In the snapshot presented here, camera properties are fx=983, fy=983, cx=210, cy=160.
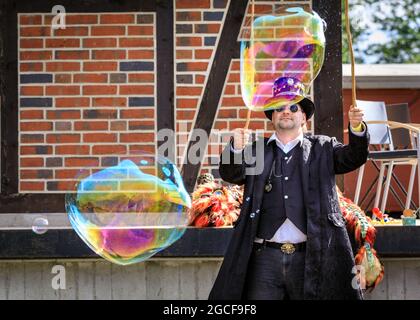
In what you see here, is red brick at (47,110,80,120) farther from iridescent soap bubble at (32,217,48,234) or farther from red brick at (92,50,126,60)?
iridescent soap bubble at (32,217,48,234)

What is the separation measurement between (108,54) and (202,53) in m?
0.71

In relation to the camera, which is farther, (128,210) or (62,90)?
(62,90)

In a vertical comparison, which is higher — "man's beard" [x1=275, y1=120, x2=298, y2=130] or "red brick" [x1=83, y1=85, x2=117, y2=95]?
"red brick" [x1=83, y1=85, x2=117, y2=95]

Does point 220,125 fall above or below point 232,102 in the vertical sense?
below

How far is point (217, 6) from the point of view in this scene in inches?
294

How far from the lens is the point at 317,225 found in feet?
16.7

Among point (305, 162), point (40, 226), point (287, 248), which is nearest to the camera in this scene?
point (287, 248)

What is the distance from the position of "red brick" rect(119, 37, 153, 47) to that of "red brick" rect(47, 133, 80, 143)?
778 millimetres

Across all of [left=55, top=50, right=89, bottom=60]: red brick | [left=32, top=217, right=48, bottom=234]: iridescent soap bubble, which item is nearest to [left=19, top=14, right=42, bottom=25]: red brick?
[left=55, top=50, right=89, bottom=60]: red brick

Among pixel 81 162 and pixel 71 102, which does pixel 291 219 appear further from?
pixel 71 102

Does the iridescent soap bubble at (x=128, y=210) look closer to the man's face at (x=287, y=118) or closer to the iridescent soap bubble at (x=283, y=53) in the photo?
the iridescent soap bubble at (x=283, y=53)

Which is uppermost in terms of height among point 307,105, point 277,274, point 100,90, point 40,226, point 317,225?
point 100,90

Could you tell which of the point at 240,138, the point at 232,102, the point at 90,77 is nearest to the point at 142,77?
the point at 90,77

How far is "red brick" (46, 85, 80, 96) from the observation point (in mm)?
7414
